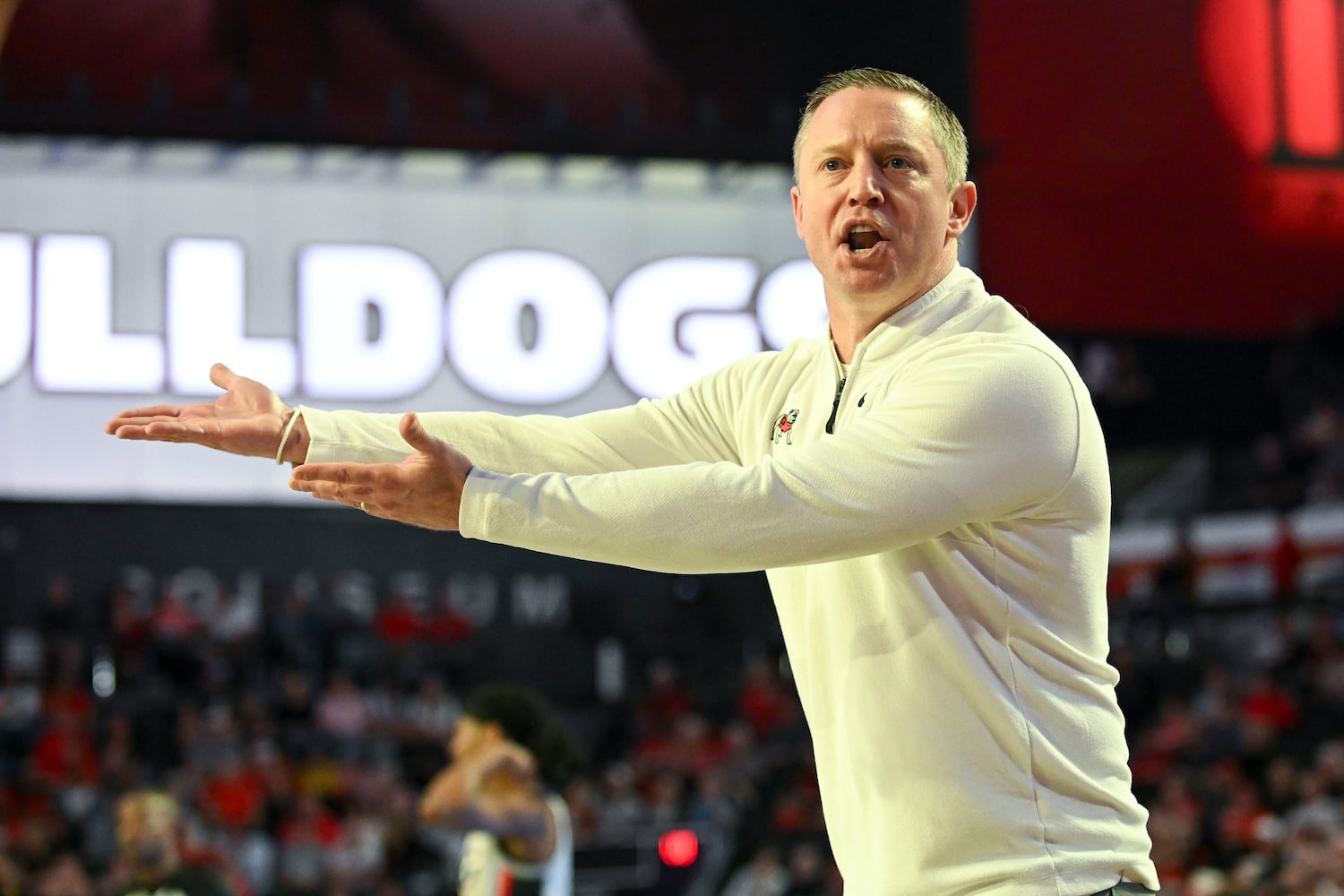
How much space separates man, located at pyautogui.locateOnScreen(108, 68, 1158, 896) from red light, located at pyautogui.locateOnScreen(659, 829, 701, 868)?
676 cm

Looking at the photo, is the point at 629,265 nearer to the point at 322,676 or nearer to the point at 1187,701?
the point at 322,676

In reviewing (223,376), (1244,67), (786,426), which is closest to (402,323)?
(1244,67)

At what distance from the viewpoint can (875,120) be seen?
2279 mm

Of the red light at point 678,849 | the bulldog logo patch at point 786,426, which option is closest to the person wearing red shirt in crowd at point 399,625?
the red light at point 678,849

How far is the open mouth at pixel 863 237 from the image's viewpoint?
2279 mm

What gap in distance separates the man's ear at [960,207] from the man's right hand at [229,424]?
3.50 feet

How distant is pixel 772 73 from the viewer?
43.3 ft

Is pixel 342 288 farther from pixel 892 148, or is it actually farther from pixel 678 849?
pixel 892 148

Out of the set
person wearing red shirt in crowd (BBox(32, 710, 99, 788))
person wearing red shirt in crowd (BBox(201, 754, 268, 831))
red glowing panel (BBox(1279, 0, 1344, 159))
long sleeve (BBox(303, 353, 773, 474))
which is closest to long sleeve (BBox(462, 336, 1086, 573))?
long sleeve (BBox(303, 353, 773, 474))

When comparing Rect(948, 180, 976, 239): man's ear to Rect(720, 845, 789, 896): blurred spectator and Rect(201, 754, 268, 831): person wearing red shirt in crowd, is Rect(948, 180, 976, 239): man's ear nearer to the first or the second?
Rect(720, 845, 789, 896): blurred spectator

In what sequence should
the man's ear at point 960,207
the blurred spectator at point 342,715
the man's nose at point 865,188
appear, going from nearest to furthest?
1. the man's nose at point 865,188
2. the man's ear at point 960,207
3. the blurred spectator at point 342,715

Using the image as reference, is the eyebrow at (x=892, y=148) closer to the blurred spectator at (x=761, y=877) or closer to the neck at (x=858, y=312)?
the neck at (x=858, y=312)

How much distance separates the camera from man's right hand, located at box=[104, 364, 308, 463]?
7.93ft

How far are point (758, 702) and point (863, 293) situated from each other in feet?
44.6
